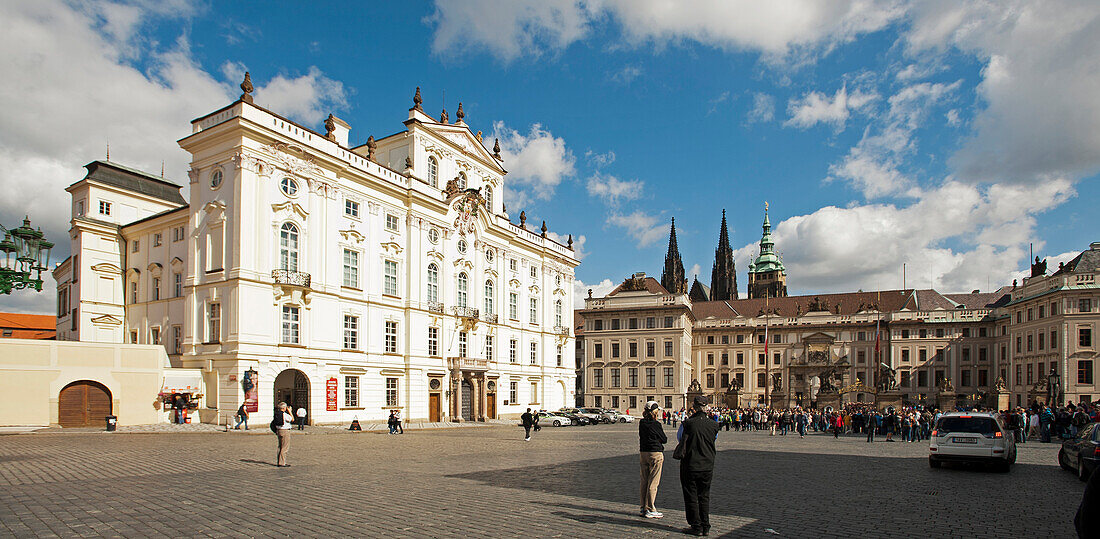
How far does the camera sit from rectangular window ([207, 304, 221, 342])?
3550 centimetres

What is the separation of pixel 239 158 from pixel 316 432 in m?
14.1

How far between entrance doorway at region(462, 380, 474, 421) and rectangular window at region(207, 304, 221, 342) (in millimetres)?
18438

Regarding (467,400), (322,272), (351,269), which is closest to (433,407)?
(467,400)

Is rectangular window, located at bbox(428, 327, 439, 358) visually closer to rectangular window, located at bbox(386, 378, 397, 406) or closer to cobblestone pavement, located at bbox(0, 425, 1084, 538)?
rectangular window, located at bbox(386, 378, 397, 406)

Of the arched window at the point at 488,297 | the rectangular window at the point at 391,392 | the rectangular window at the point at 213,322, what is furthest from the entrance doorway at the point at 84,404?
the arched window at the point at 488,297

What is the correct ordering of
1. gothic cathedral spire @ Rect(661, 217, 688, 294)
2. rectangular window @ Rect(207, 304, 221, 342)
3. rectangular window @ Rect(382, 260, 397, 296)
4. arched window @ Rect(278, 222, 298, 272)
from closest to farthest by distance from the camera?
1. rectangular window @ Rect(207, 304, 221, 342)
2. arched window @ Rect(278, 222, 298, 272)
3. rectangular window @ Rect(382, 260, 397, 296)
4. gothic cathedral spire @ Rect(661, 217, 688, 294)

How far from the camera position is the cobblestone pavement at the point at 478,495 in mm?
9734

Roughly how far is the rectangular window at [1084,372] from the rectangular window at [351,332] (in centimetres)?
6152

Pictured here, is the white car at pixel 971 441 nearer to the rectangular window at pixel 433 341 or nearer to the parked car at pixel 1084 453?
the parked car at pixel 1084 453

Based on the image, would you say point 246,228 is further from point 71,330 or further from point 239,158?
point 71,330

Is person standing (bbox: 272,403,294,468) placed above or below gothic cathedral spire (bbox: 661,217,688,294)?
below

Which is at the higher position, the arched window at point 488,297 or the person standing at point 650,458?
the arched window at point 488,297

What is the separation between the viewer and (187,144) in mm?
37500

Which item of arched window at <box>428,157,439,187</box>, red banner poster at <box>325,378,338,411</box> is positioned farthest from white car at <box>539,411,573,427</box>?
arched window at <box>428,157,439,187</box>
